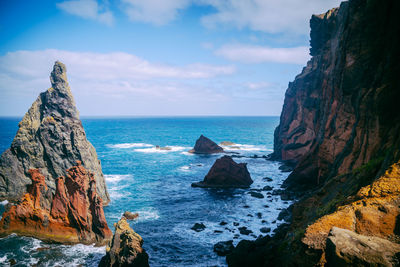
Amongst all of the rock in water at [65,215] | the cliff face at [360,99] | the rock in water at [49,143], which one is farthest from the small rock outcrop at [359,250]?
the rock in water at [49,143]

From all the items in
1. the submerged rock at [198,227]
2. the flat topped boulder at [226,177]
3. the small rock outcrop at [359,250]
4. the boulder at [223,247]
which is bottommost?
the submerged rock at [198,227]

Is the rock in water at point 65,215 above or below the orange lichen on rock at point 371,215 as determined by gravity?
below

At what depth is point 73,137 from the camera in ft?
118

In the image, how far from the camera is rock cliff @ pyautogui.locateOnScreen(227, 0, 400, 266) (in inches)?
368

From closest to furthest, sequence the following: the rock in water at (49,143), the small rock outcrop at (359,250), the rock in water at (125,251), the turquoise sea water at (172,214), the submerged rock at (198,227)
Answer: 1. the small rock outcrop at (359,250)
2. the rock in water at (125,251)
3. the turquoise sea water at (172,214)
4. the submerged rock at (198,227)
5. the rock in water at (49,143)

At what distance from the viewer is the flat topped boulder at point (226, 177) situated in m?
49.3

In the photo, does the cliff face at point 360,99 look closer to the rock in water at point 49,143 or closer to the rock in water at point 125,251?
the rock in water at point 125,251

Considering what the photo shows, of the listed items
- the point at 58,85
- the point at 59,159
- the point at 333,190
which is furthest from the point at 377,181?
the point at 58,85

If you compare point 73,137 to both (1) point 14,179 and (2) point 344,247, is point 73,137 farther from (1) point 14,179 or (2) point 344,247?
(2) point 344,247

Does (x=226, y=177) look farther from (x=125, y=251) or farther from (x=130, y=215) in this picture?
(x=125, y=251)

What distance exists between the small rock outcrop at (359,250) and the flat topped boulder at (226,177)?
40.8 metres

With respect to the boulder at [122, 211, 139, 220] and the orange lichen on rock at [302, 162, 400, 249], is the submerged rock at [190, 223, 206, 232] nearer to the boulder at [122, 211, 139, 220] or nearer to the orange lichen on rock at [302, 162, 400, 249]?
the boulder at [122, 211, 139, 220]

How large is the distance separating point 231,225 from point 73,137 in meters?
25.9

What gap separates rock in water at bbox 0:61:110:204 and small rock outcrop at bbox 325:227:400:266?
1355 inches
